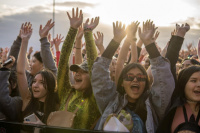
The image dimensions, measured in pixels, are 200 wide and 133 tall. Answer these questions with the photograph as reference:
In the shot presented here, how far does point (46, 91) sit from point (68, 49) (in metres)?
0.54

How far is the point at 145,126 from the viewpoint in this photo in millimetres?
2135

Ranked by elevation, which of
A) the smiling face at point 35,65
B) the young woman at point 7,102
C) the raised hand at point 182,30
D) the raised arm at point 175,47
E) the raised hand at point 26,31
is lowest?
the young woman at point 7,102

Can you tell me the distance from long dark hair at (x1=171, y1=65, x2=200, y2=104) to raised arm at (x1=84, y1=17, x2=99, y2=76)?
90 centimetres

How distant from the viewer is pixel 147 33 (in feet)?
7.32

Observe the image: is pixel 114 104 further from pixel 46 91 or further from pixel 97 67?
pixel 46 91

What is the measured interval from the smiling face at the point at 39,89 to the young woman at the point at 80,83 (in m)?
0.19

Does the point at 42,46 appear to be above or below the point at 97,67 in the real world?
above

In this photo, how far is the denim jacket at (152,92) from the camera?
2061 millimetres

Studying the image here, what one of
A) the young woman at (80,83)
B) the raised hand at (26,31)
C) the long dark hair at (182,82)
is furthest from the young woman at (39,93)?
the long dark hair at (182,82)

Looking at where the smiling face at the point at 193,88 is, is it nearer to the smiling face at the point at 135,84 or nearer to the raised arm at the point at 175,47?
the raised arm at the point at 175,47

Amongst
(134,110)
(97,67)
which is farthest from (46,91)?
(134,110)

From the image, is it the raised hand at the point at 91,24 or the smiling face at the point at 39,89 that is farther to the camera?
the raised hand at the point at 91,24

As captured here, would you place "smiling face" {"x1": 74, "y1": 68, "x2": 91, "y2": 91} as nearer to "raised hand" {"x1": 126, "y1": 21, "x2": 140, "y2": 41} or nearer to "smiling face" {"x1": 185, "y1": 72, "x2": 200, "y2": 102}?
"raised hand" {"x1": 126, "y1": 21, "x2": 140, "y2": 41}

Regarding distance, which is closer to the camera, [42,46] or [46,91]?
[46,91]
